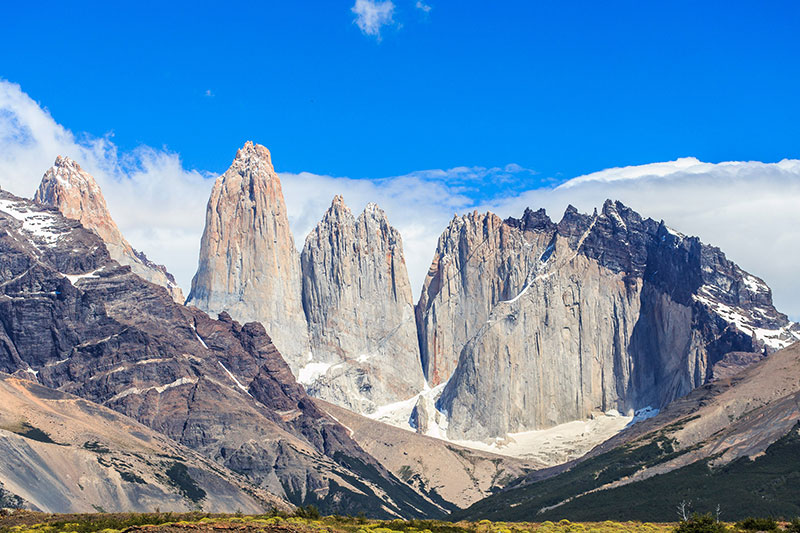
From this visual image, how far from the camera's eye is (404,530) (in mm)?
103438

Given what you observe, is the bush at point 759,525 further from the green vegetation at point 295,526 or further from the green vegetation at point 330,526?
the green vegetation at point 295,526

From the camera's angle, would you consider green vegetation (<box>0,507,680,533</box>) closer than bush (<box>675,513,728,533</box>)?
Yes

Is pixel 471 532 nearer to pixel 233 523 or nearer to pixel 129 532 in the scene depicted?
pixel 233 523

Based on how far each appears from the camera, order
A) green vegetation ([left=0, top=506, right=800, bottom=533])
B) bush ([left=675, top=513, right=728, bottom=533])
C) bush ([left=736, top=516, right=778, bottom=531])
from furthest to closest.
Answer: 1. bush ([left=736, top=516, right=778, bottom=531])
2. bush ([left=675, top=513, right=728, bottom=533])
3. green vegetation ([left=0, top=506, right=800, bottom=533])

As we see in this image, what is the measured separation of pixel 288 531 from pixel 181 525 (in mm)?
8730

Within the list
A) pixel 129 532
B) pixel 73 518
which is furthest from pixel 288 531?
pixel 73 518

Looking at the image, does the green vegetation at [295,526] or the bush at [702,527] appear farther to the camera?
the bush at [702,527]

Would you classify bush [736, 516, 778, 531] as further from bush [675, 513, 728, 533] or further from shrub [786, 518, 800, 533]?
bush [675, 513, 728, 533]

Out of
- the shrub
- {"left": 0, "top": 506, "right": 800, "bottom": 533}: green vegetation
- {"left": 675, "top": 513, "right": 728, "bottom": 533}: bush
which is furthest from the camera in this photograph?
{"left": 675, "top": 513, "right": 728, "bottom": 533}: bush

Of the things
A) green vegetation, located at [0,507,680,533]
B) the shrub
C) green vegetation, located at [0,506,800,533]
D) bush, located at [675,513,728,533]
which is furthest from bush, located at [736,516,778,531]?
green vegetation, located at [0,507,680,533]

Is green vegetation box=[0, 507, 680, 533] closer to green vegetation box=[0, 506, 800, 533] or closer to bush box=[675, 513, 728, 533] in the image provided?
green vegetation box=[0, 506, 800, 533]

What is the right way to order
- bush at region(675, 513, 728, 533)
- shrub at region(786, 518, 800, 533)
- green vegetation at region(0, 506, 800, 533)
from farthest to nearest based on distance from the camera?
bush at region(675, 513, 728, 533), shrub at region(786, 518, 800, 533), green vegetation at region(0, 506, 800, 533)

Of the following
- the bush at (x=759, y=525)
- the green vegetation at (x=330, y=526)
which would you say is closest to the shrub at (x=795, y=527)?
the green vegetation at (x=330, y=526)

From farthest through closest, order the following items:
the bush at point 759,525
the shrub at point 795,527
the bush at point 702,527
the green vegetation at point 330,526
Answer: the bush at point 759,525, the bush at point 702,527, the shrub at point 795,527, the green vegetation at point 330,526
